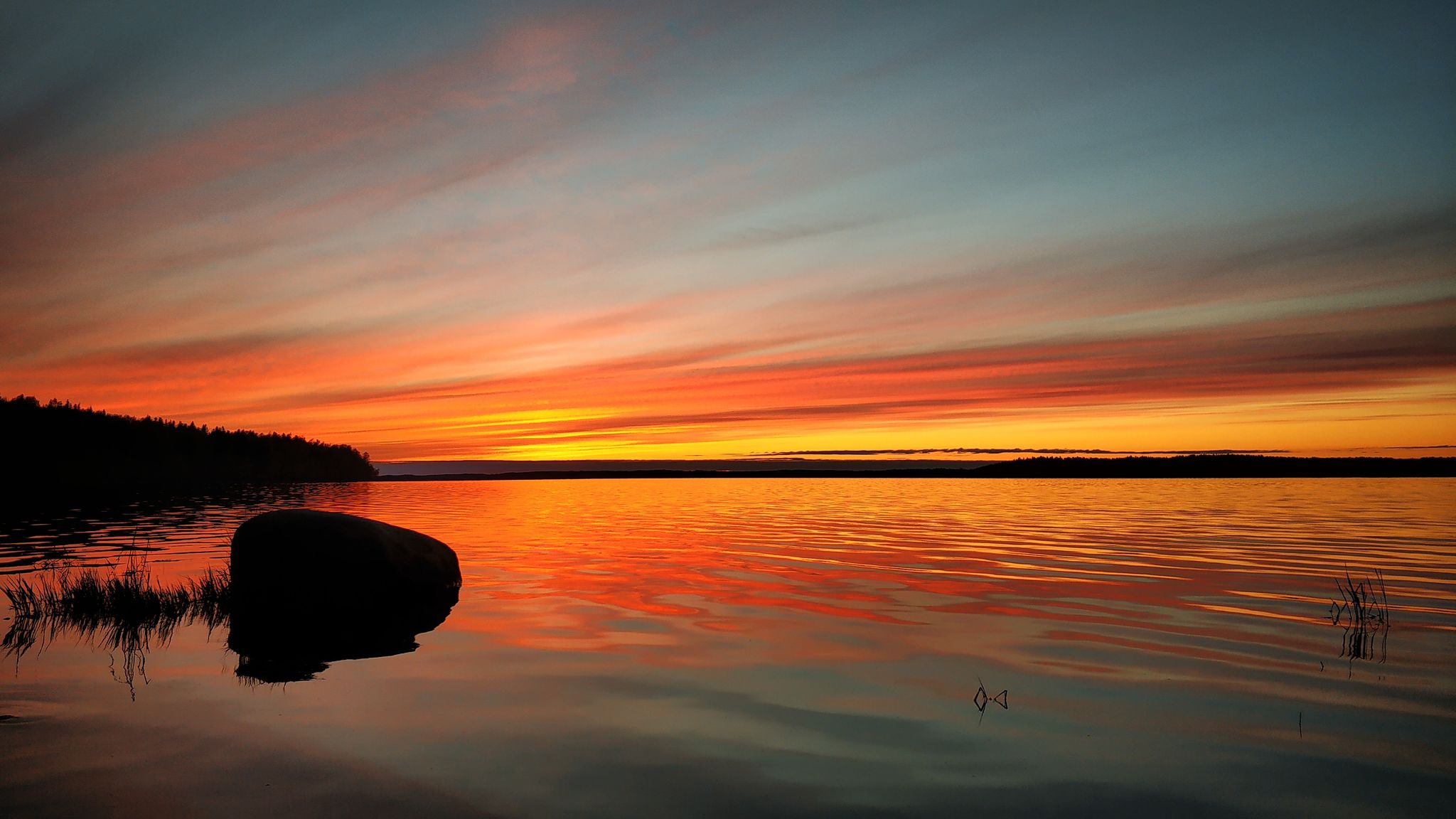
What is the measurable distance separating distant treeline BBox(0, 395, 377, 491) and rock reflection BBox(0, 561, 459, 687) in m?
67.0

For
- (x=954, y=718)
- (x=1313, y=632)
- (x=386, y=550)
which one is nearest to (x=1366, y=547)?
(x=1313, y=632)

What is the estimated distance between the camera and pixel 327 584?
1213 centimetres

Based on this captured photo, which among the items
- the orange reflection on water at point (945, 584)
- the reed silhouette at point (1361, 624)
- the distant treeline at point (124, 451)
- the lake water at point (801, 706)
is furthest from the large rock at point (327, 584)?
the distant treeline at point (124, 451)

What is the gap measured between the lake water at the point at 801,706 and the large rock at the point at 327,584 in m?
0.71

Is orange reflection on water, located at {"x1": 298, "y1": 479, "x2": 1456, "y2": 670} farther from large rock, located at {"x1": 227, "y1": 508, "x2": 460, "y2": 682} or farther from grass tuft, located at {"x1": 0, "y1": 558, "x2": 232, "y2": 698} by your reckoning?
grass tuft, located at {"x1": 0, "y1": 558, "x2": 232, "y2": 698}

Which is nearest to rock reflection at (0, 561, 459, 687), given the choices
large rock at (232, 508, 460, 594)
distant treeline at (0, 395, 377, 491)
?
large rock at (232, 508, 460, 594)

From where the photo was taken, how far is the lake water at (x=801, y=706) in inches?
211

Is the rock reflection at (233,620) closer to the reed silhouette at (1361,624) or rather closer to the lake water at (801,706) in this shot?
the lake water at (801,706)

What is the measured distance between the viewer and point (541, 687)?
8.19 meters

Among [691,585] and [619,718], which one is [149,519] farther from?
[619,718]

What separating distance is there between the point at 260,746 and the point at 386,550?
7113mm

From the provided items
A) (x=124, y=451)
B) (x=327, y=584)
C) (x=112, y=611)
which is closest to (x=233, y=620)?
(x=327, y=584)

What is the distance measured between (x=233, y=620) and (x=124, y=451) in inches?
4236

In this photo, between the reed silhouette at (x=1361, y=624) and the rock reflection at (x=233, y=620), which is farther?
the rock reflection at (x=233, y=620)
